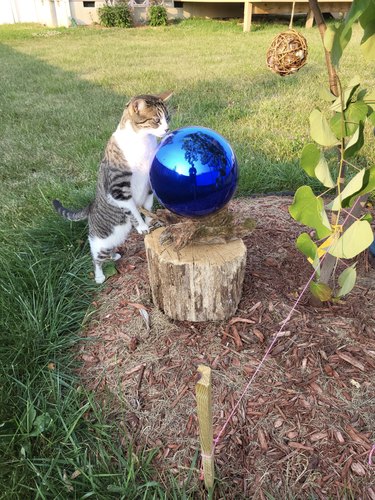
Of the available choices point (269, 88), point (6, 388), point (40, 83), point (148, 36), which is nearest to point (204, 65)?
point (269, 88)

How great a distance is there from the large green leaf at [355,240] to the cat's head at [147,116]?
102cm

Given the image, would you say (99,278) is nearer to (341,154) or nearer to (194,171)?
(194,171)

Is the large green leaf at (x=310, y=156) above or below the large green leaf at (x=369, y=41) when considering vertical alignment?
below

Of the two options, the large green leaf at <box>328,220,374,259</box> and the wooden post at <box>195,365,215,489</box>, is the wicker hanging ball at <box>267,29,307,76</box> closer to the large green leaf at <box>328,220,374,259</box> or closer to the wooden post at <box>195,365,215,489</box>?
the large green leaf at <box>328,220,374,259</box>

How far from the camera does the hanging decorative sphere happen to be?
1382 mm

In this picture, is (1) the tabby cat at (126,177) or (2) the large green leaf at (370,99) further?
(1) the tabby cat at (126,177)

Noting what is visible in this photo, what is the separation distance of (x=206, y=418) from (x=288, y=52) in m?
1.50

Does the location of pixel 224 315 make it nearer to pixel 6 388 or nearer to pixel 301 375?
pixel 301 375

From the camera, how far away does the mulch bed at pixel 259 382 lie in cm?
135

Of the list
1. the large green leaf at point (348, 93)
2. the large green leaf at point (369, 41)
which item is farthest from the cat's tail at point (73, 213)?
the large green leaf at point (369, 41)

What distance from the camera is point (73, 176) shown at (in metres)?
3.52

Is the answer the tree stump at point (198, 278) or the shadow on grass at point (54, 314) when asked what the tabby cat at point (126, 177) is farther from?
the tree stump at point (198, 278)

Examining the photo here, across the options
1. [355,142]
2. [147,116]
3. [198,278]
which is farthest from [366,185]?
[147,116]

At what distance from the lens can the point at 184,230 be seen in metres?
1.65
